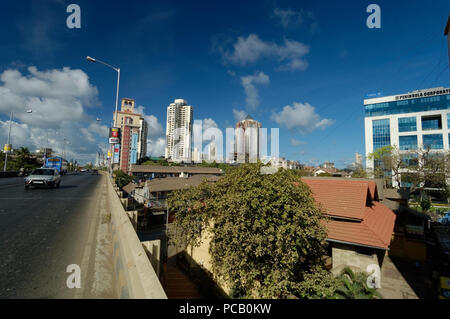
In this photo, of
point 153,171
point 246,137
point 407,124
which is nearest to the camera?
point 407,124

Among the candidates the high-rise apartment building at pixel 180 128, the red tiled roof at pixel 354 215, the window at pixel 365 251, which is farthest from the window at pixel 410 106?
the high-rise apartment building at pixel 180 128

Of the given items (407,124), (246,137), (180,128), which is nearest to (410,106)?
(407,124)

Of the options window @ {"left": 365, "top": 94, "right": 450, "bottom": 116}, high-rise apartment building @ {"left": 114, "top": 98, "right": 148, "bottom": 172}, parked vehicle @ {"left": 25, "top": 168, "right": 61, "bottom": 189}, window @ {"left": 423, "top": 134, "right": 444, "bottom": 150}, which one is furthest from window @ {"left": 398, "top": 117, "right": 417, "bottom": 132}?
high-rise apartment building @ {"left": 114, "top": 98, "right": 148, "bottom": 172}

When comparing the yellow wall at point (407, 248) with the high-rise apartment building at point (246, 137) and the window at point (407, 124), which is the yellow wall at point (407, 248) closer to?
the window at point (407, 124)

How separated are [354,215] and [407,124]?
60732mm

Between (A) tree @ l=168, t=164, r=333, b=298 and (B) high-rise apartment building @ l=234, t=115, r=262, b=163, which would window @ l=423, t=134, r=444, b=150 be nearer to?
(B) high-rise apartment building @ l=234, t=115, r=262, b=163

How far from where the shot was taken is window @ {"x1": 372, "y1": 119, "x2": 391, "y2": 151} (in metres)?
54.7

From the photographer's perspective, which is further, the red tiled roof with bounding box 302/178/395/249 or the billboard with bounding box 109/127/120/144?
the billboard with bounding box 109/127/120/144

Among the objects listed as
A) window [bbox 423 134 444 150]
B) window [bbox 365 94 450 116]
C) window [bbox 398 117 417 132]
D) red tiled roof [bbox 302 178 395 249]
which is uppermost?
window [bbox 365 94 450 116]

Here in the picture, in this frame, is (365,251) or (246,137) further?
(246,137)

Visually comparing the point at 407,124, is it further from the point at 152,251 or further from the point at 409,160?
the point at 152,251

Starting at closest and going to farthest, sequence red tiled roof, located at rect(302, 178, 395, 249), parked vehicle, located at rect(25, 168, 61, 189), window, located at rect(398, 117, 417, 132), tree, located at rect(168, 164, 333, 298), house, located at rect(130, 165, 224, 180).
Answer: tree, located at rect(168, 164, 333, 298), red tiled roof, located at rect(302, 178, 395, 249), parked vehicle, located at rect(25, 168, 61, 189), window, located at rect(398, 117, 417, 132), house, located at rect(130, 165, 224, 180)

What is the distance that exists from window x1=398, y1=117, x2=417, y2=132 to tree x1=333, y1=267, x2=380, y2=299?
61872mm

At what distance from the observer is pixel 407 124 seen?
52.5 m
